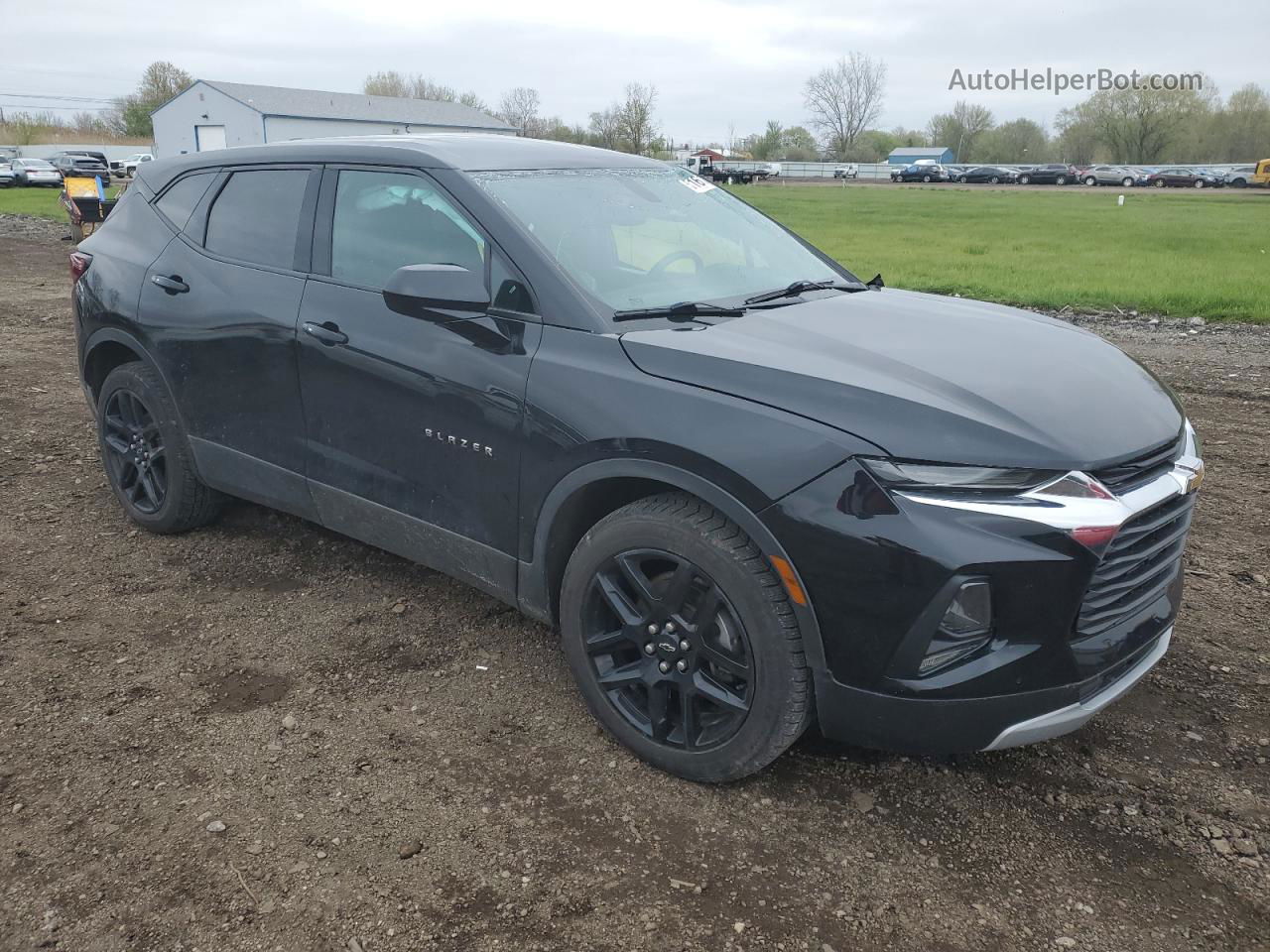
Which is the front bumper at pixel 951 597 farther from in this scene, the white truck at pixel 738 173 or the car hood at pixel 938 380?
the white truck at pixel 738 173

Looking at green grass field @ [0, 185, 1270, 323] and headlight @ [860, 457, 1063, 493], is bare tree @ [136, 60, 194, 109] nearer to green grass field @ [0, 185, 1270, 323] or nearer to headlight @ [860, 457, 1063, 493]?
green grass field @ [0, 185, 1270, 323]

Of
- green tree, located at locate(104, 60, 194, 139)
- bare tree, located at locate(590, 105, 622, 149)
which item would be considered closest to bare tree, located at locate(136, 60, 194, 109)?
green tree, located at locate(104, 60, 194, 139)

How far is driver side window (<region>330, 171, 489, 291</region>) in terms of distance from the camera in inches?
132

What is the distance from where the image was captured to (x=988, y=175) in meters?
74.3

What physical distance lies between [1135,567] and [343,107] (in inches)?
2784

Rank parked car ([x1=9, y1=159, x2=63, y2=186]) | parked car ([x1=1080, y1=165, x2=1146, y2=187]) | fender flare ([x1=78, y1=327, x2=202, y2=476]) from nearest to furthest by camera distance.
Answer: fender flare ([x1=78, y1=327, x2=202, y2=476]) → parked car ([x1=9, y1=159, x2=63, y2=186]) → parked car ([x1=1080, y1=165, x2=1146, y2=187])

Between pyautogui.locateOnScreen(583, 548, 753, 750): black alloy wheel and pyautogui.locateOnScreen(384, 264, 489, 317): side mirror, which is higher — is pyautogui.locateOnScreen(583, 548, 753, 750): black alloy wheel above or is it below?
below

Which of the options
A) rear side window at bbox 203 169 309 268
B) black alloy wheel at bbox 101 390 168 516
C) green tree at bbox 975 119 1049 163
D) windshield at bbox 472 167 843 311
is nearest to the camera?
windshield at bbox 472 167 843 311

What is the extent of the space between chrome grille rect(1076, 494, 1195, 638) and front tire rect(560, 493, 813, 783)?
0.74 m

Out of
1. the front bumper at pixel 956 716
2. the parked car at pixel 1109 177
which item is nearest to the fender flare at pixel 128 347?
the front bumper at pixel 956 716

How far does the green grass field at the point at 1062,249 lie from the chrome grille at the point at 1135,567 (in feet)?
31.0

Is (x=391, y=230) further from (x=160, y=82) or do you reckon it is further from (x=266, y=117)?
(x=160, y=82)

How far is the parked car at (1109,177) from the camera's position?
6856 centimetres

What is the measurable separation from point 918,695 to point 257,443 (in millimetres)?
2801
